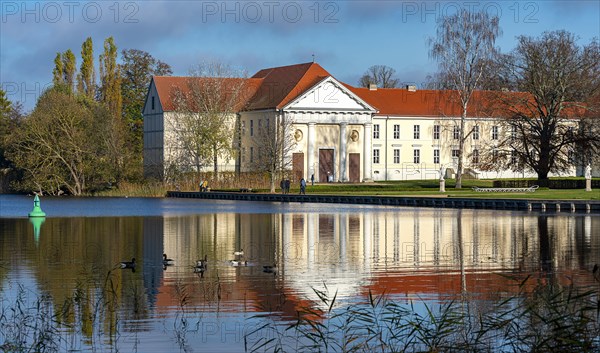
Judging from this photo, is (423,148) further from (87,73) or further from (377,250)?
(377,250)

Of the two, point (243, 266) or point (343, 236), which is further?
point (343, 236)

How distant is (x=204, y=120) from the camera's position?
275 feet

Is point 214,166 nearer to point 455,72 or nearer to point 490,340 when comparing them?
point 455,72

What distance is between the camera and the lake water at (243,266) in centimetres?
1798

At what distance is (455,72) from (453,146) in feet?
58.1

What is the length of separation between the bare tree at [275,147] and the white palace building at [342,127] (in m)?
Result: 0.83

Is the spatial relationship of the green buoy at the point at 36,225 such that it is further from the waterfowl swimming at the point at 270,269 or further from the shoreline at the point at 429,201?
the shoreline at the point at 429,201

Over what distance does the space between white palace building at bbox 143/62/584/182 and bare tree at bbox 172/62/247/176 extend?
4.11 feet

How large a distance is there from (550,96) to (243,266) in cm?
4652

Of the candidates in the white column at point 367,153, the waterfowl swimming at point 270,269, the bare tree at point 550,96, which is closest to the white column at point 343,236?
the waterfowl swimming at point 270,269

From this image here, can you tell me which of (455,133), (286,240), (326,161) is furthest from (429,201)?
(455,133)

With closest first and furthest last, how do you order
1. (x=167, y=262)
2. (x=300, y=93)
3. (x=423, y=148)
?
(x=167, y=262), (x=300, y=93), (x=423, y=148)

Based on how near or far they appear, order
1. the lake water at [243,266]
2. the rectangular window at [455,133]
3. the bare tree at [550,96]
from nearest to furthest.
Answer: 1. the lake water at [243,266]
2. the bare tree at [550,96]
3. the rectangular window at [455,133]

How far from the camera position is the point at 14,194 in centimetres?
8762
